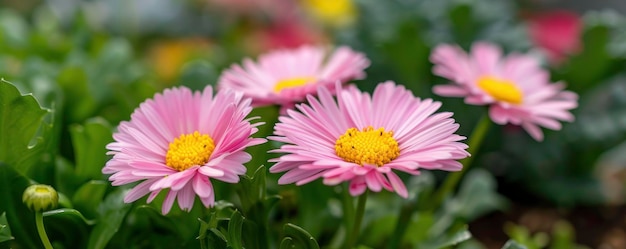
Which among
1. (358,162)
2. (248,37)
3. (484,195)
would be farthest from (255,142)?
(248,37)

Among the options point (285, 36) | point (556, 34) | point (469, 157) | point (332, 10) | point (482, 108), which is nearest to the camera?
point (469, 157)

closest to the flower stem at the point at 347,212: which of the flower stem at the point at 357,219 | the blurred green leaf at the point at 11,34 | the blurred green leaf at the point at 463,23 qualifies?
the flower stem at the point at 357,219

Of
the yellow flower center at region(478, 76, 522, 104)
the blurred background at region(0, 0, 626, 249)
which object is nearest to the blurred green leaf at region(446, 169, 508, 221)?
the blurred background at region(0, 0, 626, 249)

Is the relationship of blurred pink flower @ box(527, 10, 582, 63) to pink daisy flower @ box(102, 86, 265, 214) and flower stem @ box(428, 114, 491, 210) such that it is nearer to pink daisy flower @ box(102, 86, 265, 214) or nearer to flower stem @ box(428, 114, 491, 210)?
flower stem @ box(428, 114, 491, 210)

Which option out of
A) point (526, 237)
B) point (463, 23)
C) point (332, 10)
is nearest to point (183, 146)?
point (526, 237)

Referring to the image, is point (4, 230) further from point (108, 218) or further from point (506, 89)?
point (506, 89)

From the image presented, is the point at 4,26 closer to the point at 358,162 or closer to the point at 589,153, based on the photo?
the point at 358,162

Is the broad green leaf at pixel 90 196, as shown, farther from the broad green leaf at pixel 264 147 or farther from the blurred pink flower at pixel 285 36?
the blurred pink flower at pixel 285 36
